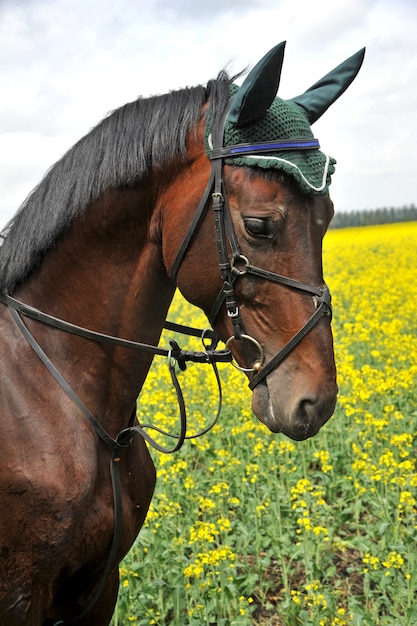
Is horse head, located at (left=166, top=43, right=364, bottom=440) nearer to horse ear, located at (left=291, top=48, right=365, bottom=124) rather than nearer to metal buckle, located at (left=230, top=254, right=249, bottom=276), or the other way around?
metal buckle, located at (left=230, top=254, right=249, bottom=276)

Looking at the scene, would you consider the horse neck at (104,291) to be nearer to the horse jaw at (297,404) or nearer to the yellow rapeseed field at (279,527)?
the horse jaw at (297,404)

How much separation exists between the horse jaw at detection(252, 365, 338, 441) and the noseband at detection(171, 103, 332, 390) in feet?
0.24

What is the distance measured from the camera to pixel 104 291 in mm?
2418

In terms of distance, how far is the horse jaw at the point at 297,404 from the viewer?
2121mm

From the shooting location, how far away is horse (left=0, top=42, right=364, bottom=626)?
2158 mm

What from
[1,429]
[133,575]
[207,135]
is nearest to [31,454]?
[1,429]

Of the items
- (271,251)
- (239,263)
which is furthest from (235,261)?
(271,251)

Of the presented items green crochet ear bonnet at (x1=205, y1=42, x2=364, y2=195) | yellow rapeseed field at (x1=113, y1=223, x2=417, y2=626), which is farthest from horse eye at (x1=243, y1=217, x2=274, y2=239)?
yellow rapeseed field at (x1=113, y1=223, x2=417, y2=626)

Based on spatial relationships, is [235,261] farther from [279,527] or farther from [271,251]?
[279,527]

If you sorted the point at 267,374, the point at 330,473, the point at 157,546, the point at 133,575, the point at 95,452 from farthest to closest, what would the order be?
the point at 330,473 → the point at 157,546 → the point at 133,575 → the point at 95,452 → the point at 267,374

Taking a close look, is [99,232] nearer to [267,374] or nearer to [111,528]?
[267,374]

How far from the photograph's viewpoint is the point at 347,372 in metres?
6.18

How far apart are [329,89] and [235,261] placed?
0.84 metres

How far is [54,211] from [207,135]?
0.65 metres
